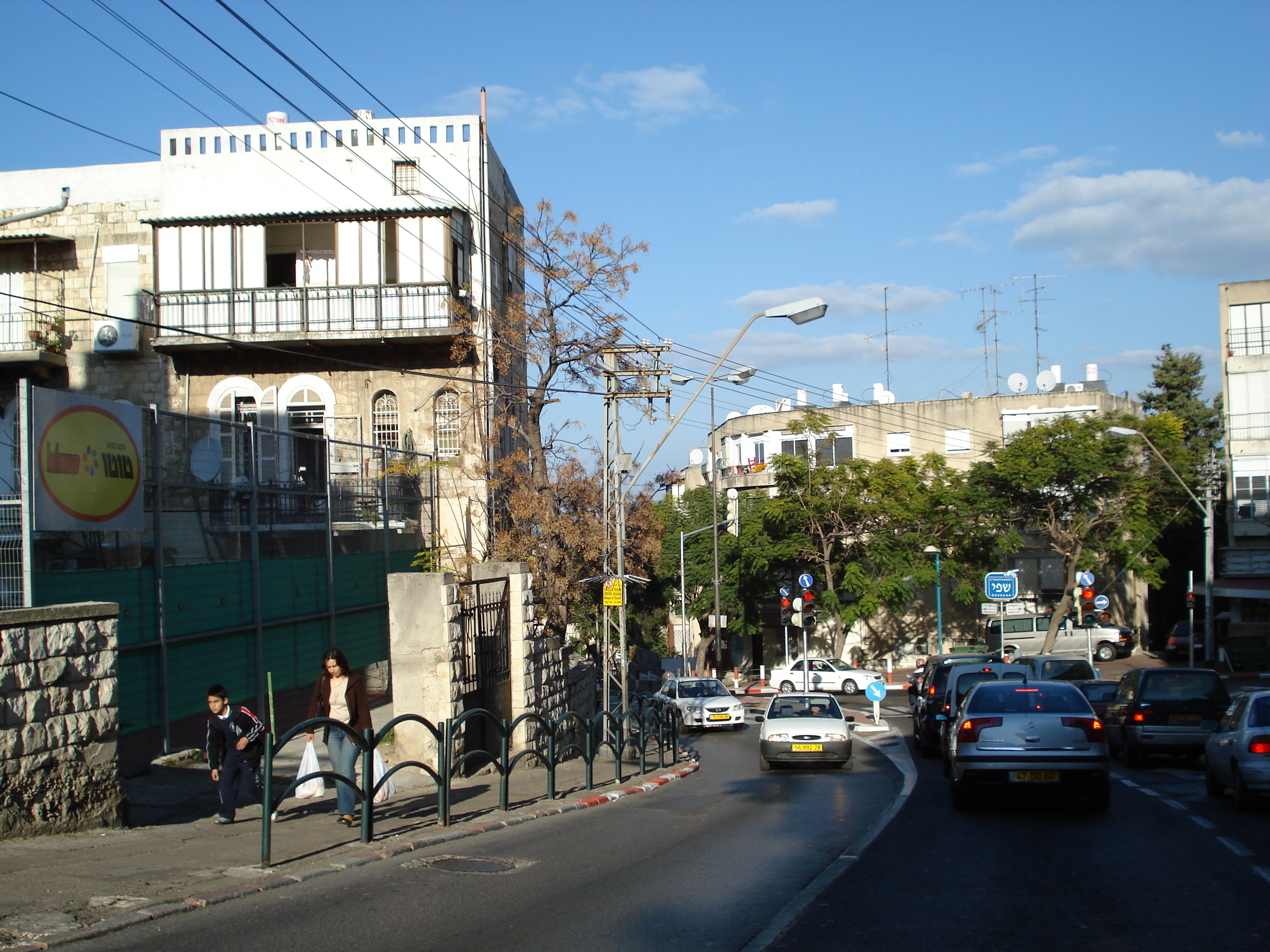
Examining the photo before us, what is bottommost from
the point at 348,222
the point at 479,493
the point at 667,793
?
the point at 667,793

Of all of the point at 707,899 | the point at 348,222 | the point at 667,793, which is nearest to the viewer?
the point at 707,899

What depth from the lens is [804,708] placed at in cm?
2131

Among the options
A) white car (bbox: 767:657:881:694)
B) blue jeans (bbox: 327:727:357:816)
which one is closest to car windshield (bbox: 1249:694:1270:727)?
blue jeans (bbox: 327:727:357:816)

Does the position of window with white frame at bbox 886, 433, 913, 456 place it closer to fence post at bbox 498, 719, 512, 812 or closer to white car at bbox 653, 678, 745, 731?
white car at bbox 653, 678, 745, 731

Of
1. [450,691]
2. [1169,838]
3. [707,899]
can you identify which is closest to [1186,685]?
[1169,838]

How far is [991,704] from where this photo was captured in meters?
12.8

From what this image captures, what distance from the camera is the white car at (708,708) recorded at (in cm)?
3094

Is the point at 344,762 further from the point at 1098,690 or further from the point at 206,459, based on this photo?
the point at 1098,690

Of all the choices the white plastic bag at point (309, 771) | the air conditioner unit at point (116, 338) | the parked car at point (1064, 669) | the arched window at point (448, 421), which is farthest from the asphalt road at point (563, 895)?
the air conditioner unit at point (116, 338)

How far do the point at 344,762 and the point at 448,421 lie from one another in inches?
719

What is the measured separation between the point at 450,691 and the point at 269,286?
53.3 ft

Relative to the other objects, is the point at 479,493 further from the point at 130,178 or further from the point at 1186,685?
the point at 1186,685

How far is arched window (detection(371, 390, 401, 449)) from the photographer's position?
27.2 m

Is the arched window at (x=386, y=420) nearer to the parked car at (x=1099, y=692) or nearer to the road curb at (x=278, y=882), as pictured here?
the road curb at (x=278, y=882)
